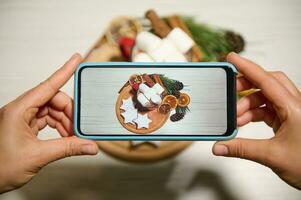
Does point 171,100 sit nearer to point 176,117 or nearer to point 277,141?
point 176,117

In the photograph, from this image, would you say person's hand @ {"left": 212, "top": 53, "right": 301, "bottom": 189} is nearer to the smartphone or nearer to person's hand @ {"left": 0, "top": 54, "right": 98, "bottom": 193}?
the smartphone

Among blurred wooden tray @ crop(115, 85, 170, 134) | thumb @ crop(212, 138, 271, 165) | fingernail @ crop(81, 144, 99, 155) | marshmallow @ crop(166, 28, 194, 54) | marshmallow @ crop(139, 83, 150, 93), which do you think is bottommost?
thumb @ crop(212, 138, 271, 165)

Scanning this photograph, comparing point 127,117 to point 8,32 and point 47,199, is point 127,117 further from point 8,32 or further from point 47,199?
point 8,32

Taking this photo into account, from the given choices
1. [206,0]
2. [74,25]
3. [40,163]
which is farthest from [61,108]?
[206,0]

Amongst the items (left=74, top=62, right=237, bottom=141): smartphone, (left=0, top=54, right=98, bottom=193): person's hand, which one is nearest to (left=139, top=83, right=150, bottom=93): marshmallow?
(left=74, top=62, right=237, bottom=141): smartphone

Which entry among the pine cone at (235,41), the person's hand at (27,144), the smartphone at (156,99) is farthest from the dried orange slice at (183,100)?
the pine cone at (235,41)
